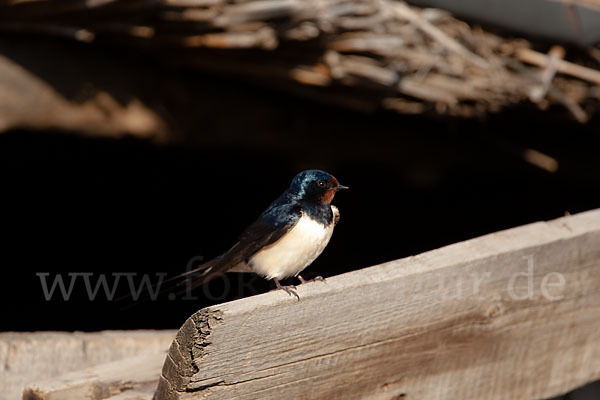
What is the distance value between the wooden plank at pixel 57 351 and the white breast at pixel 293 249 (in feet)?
0.93

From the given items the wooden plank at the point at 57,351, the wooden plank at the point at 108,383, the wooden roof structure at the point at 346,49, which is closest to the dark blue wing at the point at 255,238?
the wooden plank at the point at 57,351

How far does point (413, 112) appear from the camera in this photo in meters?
2.47

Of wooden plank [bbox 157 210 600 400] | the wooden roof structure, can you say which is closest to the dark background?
the wooden roof structure

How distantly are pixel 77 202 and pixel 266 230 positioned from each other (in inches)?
50.2

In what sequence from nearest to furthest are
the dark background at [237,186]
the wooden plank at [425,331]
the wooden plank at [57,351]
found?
the wooden plank at [425,331]
the wooden plank at [57,351]
the dark background at [237,186]

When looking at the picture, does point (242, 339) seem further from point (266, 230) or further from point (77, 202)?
point (77, 202)

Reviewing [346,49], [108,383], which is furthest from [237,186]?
[108,383]

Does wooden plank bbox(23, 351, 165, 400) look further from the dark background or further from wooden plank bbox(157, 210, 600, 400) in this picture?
the dark background

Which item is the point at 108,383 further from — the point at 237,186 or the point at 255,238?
the point at 237,186

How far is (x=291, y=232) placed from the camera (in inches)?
69.9

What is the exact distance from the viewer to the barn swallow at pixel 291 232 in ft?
5.71

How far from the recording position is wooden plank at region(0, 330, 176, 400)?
58.8 inches

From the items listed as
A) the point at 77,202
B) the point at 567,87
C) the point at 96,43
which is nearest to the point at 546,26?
the point at 567,87

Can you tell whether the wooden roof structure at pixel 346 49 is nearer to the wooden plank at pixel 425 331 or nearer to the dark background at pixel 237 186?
the dark background at pixel 237 186
